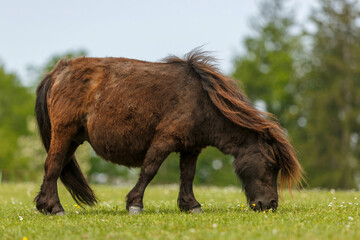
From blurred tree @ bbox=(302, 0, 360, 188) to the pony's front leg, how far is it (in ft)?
86.5

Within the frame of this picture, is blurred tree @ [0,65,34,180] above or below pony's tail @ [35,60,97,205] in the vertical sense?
below

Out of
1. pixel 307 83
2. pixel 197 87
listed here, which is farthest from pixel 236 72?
pixel 197 87

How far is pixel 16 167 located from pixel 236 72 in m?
26.5

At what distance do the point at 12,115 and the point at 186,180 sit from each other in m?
47.8

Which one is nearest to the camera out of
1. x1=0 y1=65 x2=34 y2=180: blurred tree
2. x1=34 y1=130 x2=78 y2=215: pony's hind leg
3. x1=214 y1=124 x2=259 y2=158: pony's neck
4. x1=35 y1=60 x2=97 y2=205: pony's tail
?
x1=214 y1=124 x2=259 y2=158: pony's neck

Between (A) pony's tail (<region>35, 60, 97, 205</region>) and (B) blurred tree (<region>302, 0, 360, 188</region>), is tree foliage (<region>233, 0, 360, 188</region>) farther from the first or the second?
(A) pony's tail (<region>35, 60, 97, 205</region>)

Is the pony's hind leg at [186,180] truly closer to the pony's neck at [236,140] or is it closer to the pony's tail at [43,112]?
the pony's neck at [236,140]

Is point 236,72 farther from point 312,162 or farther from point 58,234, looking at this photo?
point 58,234

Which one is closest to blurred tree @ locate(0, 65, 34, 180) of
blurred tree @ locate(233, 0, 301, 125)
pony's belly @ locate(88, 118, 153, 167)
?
blurred tree @ locate(233, 0, 301, 125)

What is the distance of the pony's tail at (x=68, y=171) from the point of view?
9695 millimetres

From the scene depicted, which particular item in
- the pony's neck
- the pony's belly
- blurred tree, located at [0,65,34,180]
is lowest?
blurred tree, located at [0,65,34,180]

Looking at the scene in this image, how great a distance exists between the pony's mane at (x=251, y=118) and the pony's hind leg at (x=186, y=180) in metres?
1.18

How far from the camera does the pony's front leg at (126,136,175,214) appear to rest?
8.40 meters

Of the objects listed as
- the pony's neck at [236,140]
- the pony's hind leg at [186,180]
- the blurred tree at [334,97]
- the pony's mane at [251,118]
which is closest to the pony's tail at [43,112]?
the pony's hind leg at [186,180]
